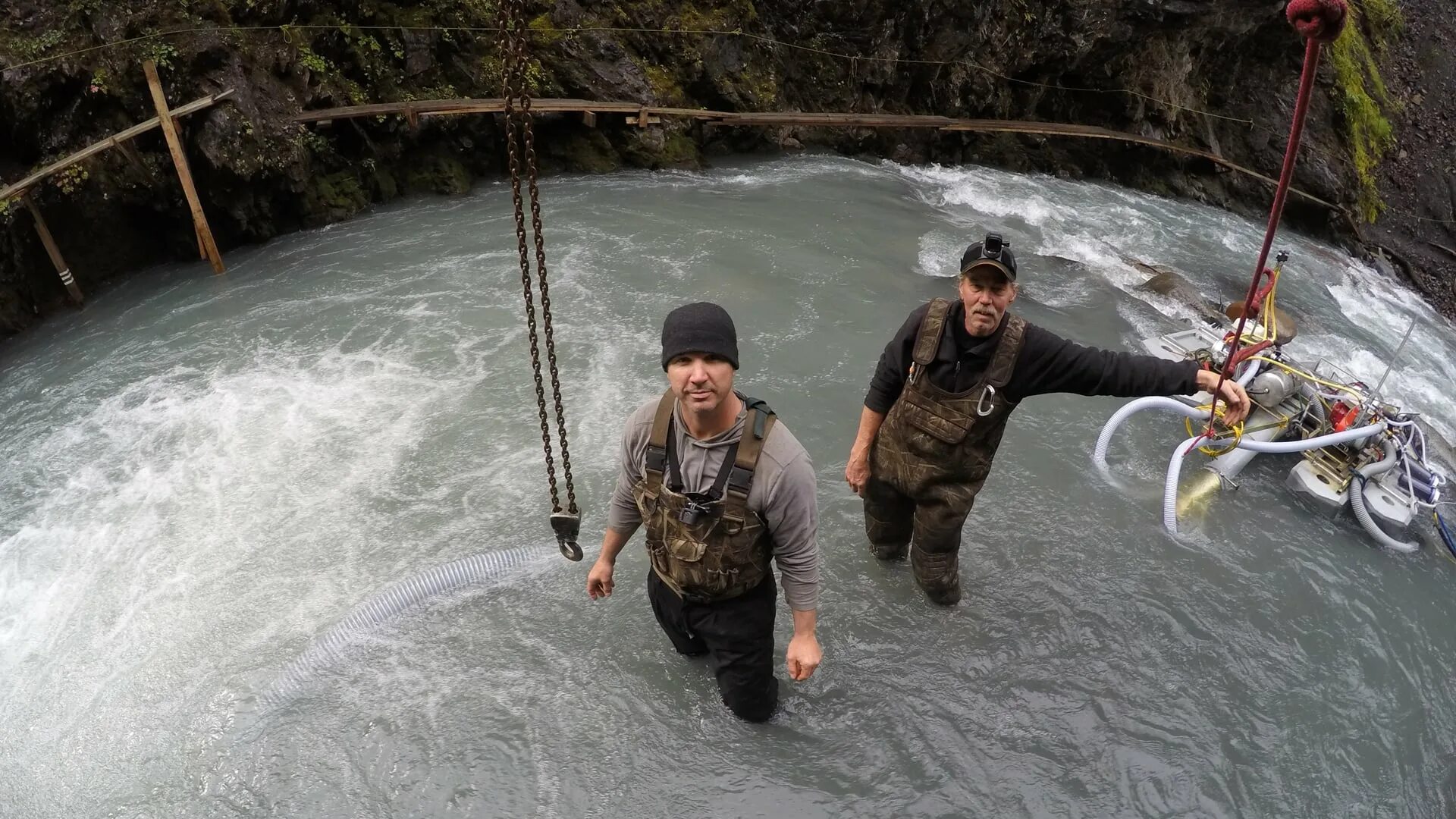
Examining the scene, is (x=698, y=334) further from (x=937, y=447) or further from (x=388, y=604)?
(x=388, y=604)

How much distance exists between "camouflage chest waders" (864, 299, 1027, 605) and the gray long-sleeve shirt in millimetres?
968

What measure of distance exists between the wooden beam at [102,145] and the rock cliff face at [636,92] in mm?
179

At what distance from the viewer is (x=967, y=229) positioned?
1091 centimetres

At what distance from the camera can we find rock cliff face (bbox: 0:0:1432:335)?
8.06 m

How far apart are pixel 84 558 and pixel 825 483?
4638 mm

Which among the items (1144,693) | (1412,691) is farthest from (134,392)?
(1412,691)

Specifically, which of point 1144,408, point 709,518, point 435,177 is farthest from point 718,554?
Result: point 435,177

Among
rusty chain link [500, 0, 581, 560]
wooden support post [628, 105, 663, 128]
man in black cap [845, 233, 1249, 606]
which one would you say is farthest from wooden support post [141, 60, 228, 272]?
man in black cap [845, 233, 1249, 606]

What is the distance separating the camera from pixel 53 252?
7535mm

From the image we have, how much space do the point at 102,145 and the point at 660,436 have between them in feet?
27.1

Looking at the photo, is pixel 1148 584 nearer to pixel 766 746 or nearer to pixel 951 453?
pixel 951 453

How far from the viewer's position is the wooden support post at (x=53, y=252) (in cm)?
729

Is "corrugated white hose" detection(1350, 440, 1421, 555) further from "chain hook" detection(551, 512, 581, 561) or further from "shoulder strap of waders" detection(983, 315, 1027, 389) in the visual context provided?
"chain hook" detection(551, 512, 581, 561)

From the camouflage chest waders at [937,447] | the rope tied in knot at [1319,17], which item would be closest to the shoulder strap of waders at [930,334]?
the camouflage chest waders at [937,447]
